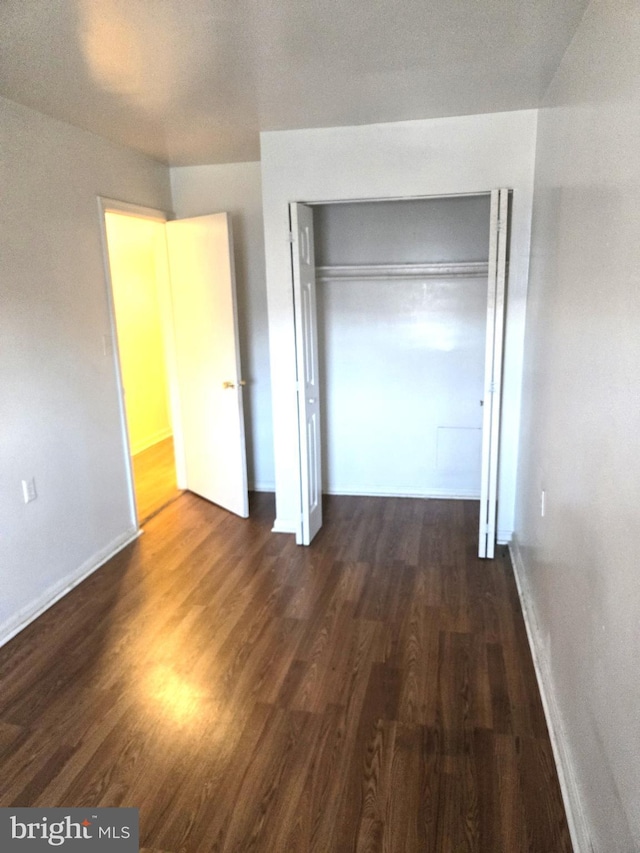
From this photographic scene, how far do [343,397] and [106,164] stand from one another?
2268 mm

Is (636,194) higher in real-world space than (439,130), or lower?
lower

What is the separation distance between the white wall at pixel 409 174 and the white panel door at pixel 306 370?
102 mm

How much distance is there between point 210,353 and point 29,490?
164 cm

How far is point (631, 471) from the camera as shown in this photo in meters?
1.34

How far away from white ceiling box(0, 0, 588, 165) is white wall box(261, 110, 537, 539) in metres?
0.10

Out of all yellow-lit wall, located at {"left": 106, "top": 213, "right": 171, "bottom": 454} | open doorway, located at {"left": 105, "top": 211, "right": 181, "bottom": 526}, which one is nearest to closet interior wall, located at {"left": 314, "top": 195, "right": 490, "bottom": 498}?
open doorway, located at {"left": 105, "top": 211, "right": 181, "bottom": 526}

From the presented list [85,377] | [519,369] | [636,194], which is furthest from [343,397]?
[636,194]

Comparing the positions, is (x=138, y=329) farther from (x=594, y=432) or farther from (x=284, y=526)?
(x=594, y=432)

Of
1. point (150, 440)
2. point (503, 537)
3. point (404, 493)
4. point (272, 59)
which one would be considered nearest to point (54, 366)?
point (272, 59)

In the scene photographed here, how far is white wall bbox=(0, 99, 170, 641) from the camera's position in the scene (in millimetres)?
2895

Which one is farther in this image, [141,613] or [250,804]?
[141,613]

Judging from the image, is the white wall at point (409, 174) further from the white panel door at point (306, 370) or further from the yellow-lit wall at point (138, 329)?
the yellow-lit wall at point (138, 329)

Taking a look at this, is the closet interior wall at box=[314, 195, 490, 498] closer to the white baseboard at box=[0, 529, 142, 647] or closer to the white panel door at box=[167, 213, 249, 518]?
the white panel door at box=[167, 213, 249, 518]

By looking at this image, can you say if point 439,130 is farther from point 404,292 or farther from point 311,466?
point 311,466
